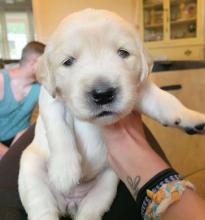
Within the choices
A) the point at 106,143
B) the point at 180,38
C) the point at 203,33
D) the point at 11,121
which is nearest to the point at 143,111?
the point at 106,143

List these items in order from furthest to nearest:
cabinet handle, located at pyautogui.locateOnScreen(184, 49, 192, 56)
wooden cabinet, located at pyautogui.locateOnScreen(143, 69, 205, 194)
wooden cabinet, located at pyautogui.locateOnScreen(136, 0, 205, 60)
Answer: cabinet handle, located at pyautogui.locateOnScreen(184, 49, 192, 56)
wooden cabinet, located at pyautogui.locateOnScreen(136, 0, 205, 60)
wooden cabinet, located at pyautogui.locateOnScreen(143, 69, 205, 194)

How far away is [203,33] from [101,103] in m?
3.67

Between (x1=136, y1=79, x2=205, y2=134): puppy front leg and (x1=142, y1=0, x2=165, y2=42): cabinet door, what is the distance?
3829 mm

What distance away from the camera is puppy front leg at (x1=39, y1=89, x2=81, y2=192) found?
3.23 ft

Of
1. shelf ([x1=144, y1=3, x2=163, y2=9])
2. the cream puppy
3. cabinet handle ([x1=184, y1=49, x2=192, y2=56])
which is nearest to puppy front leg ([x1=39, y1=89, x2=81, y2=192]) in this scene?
the cream puppy

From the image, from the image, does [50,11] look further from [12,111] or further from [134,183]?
[134,183]

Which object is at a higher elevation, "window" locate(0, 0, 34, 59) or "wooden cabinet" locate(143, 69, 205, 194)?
"window" locate(0, 0, 34, 59)

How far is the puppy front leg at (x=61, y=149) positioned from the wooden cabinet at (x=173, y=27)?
131 inches

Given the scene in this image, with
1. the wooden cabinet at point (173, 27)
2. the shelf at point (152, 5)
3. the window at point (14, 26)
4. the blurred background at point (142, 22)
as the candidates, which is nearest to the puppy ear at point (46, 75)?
the blurred background at point (142, 22)

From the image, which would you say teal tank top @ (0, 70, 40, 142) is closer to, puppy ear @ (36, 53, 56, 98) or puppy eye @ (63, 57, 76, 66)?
puppy ear @ (36, 53, 56, 98)

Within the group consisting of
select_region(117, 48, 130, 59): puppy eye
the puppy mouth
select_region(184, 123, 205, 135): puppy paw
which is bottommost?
select_region(184, 123, 205, 135): puppy paw

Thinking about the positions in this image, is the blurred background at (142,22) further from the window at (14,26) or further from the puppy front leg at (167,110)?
the puppy front leg at (167,110)

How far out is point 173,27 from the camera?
15.7 ft

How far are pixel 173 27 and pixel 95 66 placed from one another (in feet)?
13.5
